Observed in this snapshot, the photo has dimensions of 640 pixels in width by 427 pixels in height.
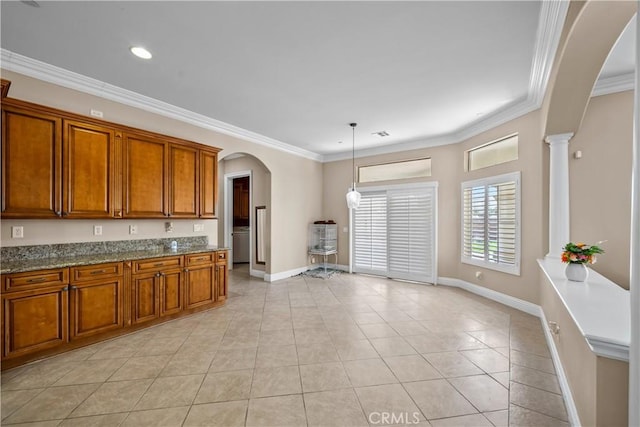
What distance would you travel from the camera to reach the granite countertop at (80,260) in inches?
98.3

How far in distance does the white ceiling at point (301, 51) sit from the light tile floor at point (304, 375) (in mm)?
3044

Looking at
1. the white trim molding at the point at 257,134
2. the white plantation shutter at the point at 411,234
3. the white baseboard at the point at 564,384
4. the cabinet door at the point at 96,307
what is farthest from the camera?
the white plantation shutter at the point at 411,234

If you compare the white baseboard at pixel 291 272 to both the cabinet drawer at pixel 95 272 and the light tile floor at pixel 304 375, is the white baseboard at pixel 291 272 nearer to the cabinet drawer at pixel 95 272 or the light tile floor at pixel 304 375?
the light tile floor at pixel 304 375

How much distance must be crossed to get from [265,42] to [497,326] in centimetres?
424

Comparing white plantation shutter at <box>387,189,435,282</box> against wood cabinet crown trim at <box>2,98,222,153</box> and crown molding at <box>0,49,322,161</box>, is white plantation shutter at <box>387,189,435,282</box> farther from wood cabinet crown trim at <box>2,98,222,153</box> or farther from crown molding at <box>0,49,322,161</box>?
wood cabinet crown trim at <box>2,98,222,153</box>

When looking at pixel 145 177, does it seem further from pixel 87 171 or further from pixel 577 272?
pixel 577 272

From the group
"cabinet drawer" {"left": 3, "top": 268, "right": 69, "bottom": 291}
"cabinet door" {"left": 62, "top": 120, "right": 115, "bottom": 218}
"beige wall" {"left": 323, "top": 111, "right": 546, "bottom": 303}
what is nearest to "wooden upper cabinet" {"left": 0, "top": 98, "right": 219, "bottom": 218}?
Answer: "cabinet door" {"left": 62, "top": 120, "right": 115, "bottom": 218}

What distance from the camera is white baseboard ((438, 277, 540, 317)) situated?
3.91m

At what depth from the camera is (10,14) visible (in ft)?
7.31

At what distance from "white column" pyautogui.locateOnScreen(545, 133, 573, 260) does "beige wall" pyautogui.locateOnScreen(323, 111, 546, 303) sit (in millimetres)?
370

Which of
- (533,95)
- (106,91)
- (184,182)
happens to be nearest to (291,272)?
(184,182)

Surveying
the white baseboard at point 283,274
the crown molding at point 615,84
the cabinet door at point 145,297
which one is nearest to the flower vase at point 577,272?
the crown molding at point 615,84

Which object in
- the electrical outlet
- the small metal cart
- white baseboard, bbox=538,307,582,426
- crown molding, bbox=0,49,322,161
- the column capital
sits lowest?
white baseboard, bbox=538,307,582,426

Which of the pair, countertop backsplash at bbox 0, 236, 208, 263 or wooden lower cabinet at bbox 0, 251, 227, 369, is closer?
wooden lower cabinet at bbox 0, 251, 227, 369
